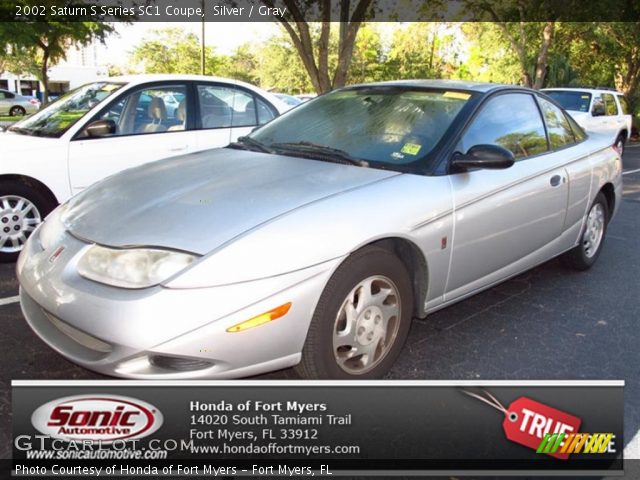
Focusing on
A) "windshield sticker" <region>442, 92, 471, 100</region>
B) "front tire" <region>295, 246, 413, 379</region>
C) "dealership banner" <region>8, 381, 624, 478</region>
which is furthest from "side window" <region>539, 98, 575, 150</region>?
"dealership banner" <region>8, 381, 624, 478</region>

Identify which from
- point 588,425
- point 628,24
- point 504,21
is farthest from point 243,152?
point 628,24

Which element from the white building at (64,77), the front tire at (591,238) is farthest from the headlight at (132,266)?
the white building at (64,77)

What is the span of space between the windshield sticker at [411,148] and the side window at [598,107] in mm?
11043

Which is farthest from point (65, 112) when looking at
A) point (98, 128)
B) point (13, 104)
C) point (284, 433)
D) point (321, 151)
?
point (13, 104)

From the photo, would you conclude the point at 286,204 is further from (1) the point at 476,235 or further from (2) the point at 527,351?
(2) the point at 527,351

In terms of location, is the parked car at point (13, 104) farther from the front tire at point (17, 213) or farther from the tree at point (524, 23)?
the front tire at point (17, 213)

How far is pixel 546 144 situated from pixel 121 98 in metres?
3.66

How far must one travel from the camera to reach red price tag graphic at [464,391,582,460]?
7.97ft

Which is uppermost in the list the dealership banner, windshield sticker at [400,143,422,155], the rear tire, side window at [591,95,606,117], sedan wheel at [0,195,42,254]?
windshield sticker at [400,143,422,155]

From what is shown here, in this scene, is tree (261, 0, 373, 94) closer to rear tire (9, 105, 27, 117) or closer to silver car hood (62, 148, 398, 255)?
silver car hood (62, 148, 398, 255)

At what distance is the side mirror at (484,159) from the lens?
3.15m

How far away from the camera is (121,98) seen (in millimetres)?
5344

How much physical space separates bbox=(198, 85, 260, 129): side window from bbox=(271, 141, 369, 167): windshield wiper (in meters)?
2.35

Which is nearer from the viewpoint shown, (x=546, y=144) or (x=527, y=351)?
(x=527, y=351)
